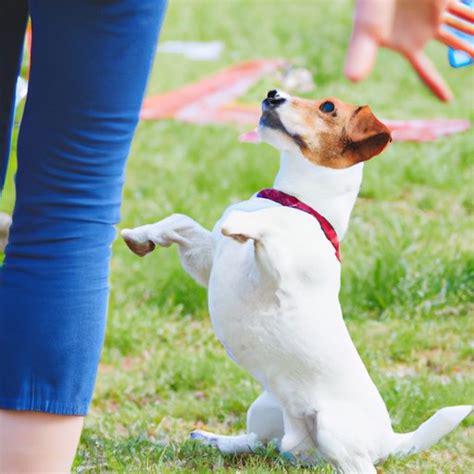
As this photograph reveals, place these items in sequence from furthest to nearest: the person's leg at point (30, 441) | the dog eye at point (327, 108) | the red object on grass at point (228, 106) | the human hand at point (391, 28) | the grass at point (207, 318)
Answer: the red object on grass at point (228, 106), the grass at point (207, 318), the dog eye at point (327, 108), the person's leg at point (30, 441), the human hand at point (391, 28)

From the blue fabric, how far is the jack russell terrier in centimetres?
31

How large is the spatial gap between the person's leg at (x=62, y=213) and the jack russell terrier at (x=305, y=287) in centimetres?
32

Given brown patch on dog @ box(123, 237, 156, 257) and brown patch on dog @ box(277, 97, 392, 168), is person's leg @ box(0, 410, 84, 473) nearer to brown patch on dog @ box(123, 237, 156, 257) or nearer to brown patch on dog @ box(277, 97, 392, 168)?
brown patch on dog @ box(123, 237, 156, 257)

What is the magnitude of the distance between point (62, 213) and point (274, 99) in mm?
534

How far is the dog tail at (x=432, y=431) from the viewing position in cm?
234

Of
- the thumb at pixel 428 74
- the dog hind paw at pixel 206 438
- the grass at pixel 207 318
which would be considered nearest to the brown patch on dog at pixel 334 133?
the thumb at pixel 428 74

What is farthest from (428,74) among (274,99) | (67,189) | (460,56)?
(67,189)

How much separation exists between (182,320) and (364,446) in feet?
6.15

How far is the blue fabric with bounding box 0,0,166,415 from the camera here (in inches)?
67.1

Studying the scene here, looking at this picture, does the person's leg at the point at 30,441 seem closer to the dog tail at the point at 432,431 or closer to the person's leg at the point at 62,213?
the person's leg at the point at 62,213

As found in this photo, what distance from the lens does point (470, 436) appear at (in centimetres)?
278

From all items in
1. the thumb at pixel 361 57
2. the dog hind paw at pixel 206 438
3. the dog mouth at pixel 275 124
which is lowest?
the dog hind paw at pixel 206 438

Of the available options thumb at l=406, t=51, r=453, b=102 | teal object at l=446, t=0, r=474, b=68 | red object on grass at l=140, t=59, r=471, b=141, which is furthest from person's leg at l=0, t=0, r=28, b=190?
red object on grass at l=140, t=59, r=471, b=141

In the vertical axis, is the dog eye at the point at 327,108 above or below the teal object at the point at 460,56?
below
